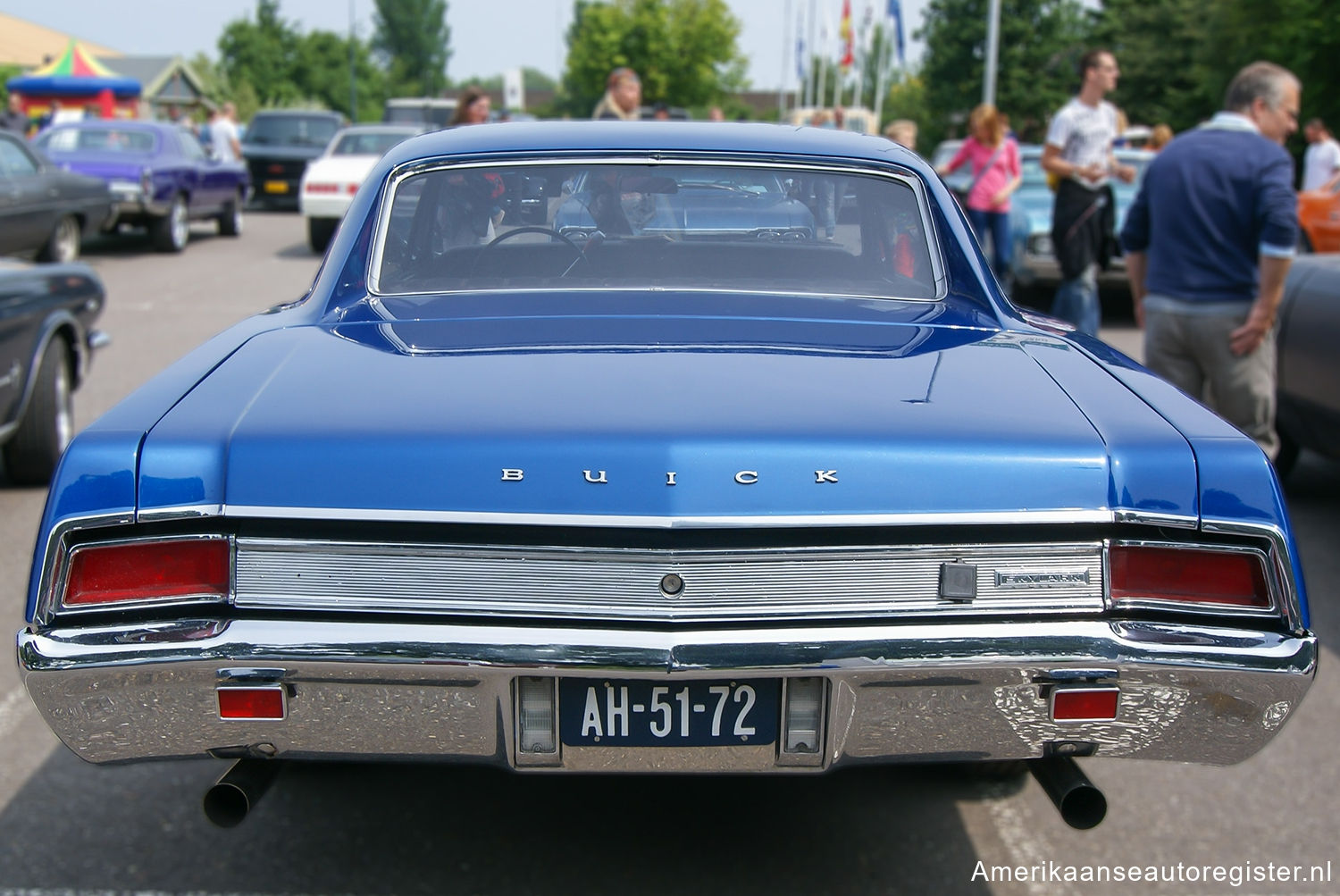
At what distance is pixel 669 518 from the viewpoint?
7.17ft

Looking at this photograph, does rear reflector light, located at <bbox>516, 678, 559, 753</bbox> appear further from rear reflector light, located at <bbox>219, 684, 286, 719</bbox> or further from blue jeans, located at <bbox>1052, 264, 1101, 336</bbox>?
blue jeans, located at <bbox>1052, 264, 1101, 336</bbox>

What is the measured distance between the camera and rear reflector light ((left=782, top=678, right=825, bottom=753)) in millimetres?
2287

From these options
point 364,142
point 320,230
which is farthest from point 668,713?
point 364,142

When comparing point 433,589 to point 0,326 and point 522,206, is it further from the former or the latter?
point 0,326

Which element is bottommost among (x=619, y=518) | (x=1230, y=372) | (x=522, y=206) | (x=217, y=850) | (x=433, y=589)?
(x=217, y=850)

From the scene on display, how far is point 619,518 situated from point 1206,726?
1.09m

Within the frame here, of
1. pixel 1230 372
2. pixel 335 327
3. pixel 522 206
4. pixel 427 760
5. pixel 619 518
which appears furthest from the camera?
pixel 1230 372

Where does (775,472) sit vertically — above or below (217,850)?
above

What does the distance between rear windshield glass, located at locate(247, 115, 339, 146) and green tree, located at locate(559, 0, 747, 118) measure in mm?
37078

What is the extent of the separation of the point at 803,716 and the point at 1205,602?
0.71 m

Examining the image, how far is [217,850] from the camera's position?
3061 millimetres

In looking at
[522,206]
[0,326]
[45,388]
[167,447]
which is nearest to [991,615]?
[167,447]

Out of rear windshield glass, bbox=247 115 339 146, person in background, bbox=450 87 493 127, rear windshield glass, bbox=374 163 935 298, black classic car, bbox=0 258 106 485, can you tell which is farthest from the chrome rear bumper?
rear windshield glass, bbox=247 115 339 146

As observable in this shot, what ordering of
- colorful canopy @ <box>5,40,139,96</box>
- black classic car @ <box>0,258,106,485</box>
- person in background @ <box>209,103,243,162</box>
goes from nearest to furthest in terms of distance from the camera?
black classic car @ <box>0,258,106,485</box> < person in background @ <box>209,103,243,162</box> < colorful canopy @ <box>5,40,139,96</box>
